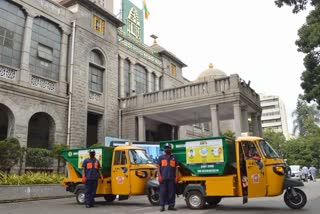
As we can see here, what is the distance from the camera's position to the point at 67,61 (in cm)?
2003

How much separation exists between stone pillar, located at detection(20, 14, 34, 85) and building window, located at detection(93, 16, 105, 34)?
4811 mm

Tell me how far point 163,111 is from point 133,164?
10293mm

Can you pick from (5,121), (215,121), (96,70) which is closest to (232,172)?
(215,121)

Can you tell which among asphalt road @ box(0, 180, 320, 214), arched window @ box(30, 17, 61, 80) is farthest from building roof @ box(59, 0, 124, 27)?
asphalt road @ box(0, 180, 320, 214)

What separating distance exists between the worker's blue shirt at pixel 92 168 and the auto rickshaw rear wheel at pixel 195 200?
3192 mm

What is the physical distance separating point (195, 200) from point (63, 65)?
13.2m

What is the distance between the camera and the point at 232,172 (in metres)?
9.60

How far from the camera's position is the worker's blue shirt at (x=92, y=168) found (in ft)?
35.6

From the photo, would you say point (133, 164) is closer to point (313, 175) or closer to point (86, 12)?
point (86, 12)

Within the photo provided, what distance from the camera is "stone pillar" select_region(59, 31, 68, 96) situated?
1922 cm

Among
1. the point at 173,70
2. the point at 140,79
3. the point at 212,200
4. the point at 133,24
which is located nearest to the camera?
the point at 212,200

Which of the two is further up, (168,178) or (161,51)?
(161,51)

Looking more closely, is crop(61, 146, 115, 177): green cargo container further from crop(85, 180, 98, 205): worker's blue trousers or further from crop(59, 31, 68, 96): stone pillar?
crop(59, 31, 68, 96): stone pillar

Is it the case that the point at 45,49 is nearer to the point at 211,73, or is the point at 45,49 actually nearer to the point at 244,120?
the point at 244,120
